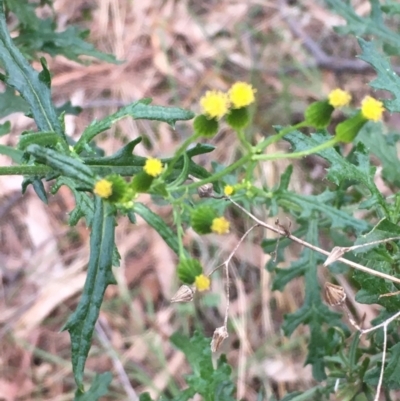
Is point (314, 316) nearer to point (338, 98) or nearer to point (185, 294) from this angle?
point (185, 294)

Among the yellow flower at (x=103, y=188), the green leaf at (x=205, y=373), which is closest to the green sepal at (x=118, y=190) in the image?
the yellow flower at (x=103, y=188)

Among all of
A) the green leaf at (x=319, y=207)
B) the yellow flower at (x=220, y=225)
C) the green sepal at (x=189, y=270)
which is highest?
the yellow flower at (x=220, y=225)

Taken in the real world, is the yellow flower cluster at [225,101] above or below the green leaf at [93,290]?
above

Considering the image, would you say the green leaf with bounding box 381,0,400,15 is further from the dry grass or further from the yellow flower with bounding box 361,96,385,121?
the dry grass

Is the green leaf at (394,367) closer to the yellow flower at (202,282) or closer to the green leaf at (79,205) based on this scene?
the yellow flower at (202,282)

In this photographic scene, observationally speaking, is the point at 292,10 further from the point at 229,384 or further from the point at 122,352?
the point at 229,384

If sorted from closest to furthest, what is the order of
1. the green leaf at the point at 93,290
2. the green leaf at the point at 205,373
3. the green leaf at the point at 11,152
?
the green leaf at the point at 93,290
the green leaf at the point at 11,152
the green leaf at the point at 205,373

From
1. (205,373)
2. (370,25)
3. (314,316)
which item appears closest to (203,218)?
(205,373)
